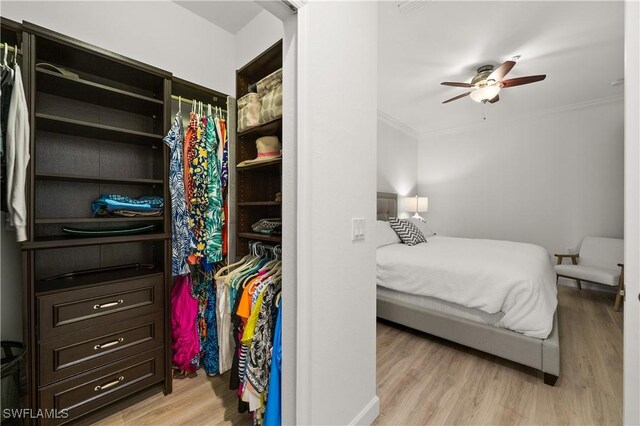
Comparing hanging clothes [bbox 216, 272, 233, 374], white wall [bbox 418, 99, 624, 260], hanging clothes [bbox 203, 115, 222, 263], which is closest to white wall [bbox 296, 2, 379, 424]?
hanging clothes [bbox 216, 272, 233, 374]

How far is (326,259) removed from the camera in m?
1.20

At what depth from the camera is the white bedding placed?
6.14 feet

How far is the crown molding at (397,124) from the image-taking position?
4371mm

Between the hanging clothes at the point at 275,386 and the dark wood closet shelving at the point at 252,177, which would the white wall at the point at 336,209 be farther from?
the dark wood closet shelving at the point at 252,177

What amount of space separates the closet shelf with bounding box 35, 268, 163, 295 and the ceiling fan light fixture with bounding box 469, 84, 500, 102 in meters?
3.34

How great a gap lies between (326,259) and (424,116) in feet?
13.5

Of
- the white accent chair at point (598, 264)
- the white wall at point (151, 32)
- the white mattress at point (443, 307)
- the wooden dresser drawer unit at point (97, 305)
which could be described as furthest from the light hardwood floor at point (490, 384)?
the white wall at point (151, 32)

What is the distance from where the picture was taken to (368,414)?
58.4 inches

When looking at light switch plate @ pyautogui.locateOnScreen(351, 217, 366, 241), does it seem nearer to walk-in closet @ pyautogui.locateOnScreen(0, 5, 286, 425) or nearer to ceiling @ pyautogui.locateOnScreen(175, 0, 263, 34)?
walk-in closet @ pyautogui.locateOnScreen(0, 5, 286, 425)

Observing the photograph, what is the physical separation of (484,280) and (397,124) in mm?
3417

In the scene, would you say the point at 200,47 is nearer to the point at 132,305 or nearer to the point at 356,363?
the point at 132,305

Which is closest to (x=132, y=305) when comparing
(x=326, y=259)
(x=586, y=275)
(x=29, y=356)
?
(x=29, y=356)

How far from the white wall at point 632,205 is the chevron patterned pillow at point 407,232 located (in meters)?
2.25

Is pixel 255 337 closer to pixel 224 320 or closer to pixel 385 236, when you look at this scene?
pixel 224 320
